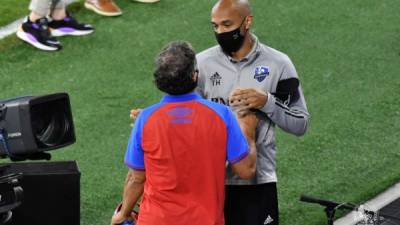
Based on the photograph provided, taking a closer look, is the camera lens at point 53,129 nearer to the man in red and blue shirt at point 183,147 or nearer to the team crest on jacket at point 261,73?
the man in red and blue shirt at point 183,147

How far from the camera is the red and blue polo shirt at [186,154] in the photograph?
4695 mm

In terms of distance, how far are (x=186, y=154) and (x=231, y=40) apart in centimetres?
83

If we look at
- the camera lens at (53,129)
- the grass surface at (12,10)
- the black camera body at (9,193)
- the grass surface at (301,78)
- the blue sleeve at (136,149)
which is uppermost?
the blue sleeve at (136,149)

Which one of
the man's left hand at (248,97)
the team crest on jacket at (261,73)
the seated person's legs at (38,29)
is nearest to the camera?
the man's left hand at (248,97)

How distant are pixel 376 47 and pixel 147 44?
2.45 meters

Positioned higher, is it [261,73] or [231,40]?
[231,40]

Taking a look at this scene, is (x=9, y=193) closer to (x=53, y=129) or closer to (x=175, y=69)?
(x=53, y=129)

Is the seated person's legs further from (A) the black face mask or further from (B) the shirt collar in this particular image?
(B) the shirt collar

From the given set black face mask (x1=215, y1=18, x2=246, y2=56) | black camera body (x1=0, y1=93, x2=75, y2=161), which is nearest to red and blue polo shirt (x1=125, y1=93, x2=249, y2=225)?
black face mask (x1=215, y1=18, x2=246, y2=56)

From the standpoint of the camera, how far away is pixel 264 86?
17.0ft

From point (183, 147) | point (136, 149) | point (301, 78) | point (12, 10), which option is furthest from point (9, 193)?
point (12, 10)

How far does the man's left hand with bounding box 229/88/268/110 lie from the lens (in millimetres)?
4964

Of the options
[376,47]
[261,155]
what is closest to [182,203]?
[261,155]

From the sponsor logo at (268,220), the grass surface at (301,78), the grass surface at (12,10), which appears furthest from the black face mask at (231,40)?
the grass surface at (12,10)
